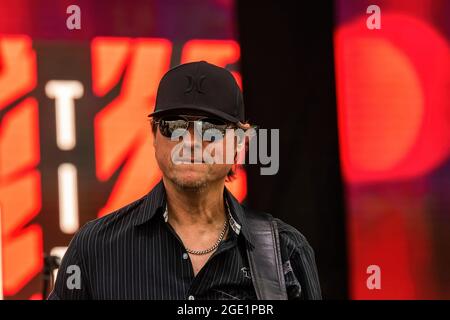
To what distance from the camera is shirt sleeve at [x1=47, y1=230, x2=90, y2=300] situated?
5.43ft

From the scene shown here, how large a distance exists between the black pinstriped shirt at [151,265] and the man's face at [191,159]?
0.40 feet

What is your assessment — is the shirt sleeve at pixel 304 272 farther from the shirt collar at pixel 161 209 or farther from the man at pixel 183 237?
the shirt collar at pixel 161 209

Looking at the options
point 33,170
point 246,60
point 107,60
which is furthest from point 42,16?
point 246,60

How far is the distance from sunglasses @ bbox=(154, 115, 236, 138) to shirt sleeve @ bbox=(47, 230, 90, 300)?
1.32ft

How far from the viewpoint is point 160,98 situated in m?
1.70

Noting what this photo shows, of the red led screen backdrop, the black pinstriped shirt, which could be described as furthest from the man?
the red led screen backdrop

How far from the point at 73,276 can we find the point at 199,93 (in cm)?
61

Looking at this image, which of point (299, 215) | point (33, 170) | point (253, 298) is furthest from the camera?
point (299, 215)

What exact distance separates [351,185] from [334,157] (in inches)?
8.2

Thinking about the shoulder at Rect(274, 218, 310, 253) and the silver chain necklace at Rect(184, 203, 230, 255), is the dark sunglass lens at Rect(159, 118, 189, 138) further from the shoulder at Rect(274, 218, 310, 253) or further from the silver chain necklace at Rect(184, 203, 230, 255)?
the shoulder at Rect(274, 218, 310, 253)

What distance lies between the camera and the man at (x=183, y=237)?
1657mm

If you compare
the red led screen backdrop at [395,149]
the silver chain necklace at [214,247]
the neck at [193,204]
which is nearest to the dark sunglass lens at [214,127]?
the neck at [193,204]

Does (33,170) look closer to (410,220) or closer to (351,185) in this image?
(351,185)

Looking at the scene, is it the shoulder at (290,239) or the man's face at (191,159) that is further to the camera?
the shoulder at (290,239)
